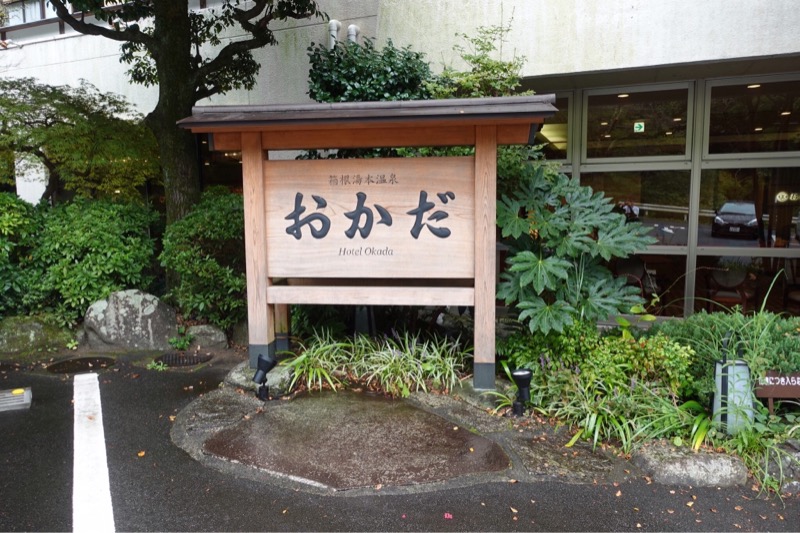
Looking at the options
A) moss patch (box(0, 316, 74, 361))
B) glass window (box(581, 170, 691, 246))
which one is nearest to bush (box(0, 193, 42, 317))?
moss patch (box(0, 316, 74, 361))

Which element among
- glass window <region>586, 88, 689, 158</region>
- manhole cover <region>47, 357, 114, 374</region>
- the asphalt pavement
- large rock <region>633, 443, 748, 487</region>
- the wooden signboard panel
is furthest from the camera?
glass window <region>586, 88, 689, 158</region>

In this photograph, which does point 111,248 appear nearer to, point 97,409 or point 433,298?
point 97,409

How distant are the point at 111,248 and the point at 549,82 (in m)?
6.59

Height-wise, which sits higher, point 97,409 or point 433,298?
point 433,298

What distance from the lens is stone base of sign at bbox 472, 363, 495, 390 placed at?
202 inches

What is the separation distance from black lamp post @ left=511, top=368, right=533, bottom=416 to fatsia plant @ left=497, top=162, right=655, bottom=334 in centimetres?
40

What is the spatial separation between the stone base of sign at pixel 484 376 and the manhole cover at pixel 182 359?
11.0 ft

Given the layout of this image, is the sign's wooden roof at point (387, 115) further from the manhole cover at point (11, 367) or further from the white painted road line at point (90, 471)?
→ the manhole cover at point (11, 367)

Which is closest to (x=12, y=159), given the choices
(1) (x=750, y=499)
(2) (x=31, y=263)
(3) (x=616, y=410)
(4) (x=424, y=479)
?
(2) (x=31, y=263)

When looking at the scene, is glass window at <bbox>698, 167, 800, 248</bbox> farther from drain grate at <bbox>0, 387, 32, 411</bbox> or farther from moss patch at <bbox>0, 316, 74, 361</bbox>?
moss patch at <bbox>0, 316, 74, 361</bbox>

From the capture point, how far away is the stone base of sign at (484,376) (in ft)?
16.8

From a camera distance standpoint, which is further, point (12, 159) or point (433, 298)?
point (12, 159)

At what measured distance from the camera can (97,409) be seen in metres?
4.98

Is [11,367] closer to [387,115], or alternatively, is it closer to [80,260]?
[80,260]
